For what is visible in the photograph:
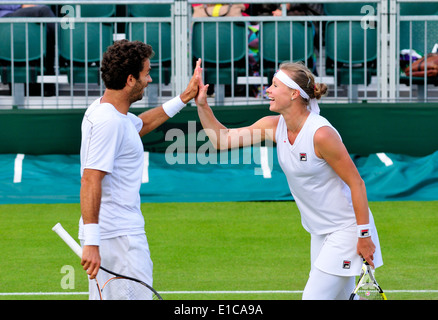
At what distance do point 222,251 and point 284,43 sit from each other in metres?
5.01

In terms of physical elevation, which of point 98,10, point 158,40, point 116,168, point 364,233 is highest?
point 98,10

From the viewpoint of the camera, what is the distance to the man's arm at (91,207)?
4.64m

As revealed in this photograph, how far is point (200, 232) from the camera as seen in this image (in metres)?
9.56

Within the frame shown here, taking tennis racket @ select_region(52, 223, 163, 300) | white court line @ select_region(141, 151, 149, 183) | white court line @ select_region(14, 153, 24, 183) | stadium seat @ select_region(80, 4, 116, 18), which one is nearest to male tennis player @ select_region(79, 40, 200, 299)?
tennis racket @ select_region(52, 223, 163, 300)

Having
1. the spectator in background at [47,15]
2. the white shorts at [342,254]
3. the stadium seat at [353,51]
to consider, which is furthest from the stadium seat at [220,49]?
the white shorts at [342,254]

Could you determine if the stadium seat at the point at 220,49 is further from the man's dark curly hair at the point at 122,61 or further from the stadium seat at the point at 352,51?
the man's dark curly hair at the point at 122,61

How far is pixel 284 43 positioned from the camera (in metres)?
13.0

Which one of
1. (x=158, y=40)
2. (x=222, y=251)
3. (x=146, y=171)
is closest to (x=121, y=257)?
(x=222, y=251)

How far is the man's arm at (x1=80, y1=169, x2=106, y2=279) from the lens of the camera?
4637mm

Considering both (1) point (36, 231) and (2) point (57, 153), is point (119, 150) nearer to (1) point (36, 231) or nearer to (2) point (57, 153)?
(1) point (36, 231)

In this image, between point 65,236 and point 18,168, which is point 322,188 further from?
point 18,168

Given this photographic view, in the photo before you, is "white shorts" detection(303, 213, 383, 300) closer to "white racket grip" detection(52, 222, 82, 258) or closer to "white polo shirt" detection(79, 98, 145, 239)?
"white polo shirt" detection(79, 98, 145, 239)

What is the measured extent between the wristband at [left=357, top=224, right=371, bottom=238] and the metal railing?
762 cm
